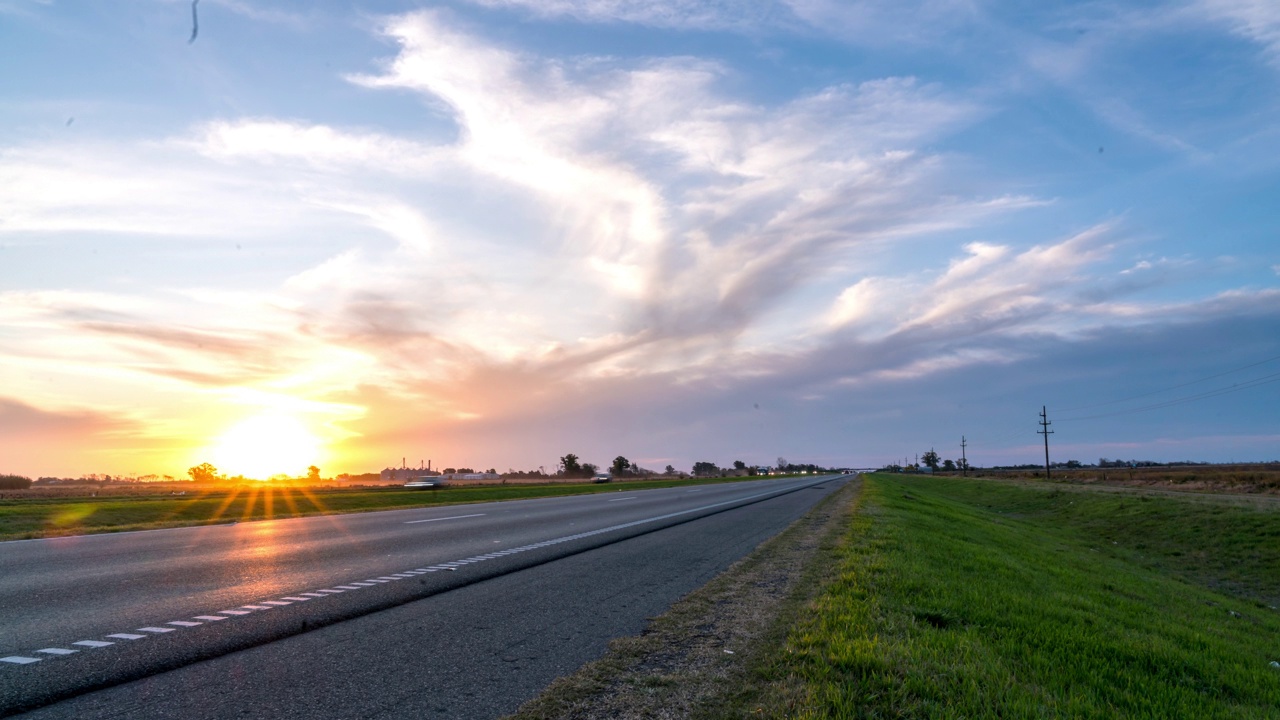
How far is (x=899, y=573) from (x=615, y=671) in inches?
250

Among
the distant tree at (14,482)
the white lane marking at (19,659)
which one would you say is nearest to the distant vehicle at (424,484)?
the distant tree at (14,482)

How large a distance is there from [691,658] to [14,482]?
85434mm

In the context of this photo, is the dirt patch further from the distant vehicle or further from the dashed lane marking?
the distant vehicle

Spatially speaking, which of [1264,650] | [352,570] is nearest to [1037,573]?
[1264,650]

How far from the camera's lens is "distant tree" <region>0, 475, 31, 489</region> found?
206ft

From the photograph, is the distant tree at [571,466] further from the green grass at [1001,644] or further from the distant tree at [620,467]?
the green grass at [1001,644]

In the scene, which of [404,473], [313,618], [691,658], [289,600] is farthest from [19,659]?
[404,473]

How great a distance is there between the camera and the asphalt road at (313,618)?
4812 millimetres

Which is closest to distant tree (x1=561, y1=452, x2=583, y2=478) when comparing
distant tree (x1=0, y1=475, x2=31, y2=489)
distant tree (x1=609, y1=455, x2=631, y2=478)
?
Answer: distant tree (x1=609, y1=455, x2=631, y2=478)

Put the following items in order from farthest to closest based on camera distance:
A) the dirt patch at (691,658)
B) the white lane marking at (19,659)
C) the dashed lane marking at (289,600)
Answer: the dashed lane marking at (289,600)
the white lane marking at (19,659)
the dirt patch at (691,658)

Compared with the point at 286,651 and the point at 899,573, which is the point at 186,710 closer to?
the point at 286,651

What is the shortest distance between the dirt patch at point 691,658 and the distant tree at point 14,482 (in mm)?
79745

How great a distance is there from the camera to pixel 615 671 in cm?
562

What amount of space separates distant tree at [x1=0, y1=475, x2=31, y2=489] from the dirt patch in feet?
262
